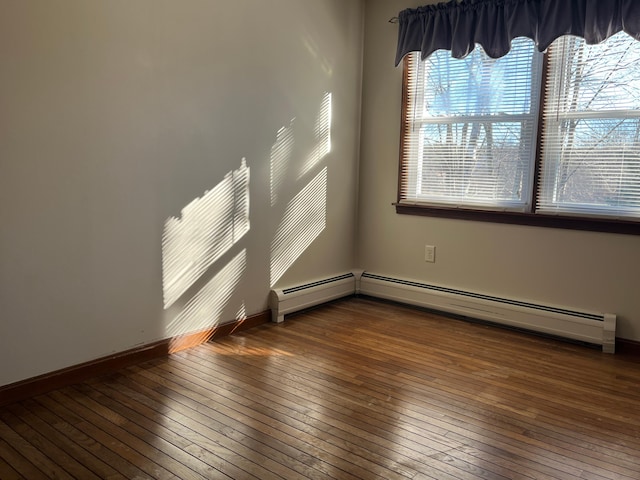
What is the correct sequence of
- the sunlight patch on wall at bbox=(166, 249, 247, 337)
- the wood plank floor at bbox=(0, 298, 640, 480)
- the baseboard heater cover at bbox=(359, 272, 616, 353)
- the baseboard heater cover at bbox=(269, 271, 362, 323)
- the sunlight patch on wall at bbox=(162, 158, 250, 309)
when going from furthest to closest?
the baseboard heater cover at bbox=(269, 271, 362, 323), the baseboard heater cover at bbox=(359, 272, 616, 353), the sunlight patch on wall at bbox=(166, 249, 247, 337), the sunlight patch on wall at bbox=(162, 158, 250, 309), the wood plank floor at bbox=(0, 298, 640, 480)

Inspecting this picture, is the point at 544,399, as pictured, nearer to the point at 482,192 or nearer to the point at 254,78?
the point at 482,192

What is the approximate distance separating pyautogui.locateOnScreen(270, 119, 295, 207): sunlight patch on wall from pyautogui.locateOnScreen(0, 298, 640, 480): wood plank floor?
101 centimetres

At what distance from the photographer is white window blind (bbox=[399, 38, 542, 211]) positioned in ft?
11.7

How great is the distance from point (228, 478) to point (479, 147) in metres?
2.80

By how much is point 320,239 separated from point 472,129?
1352mm

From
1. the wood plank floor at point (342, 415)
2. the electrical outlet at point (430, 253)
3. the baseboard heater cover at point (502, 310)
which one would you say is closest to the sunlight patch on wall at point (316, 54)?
the electrical outlet at point (430, 253)

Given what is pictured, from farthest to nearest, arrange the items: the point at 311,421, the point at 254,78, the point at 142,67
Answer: the point at 254,78
the point at 142,67
the point at 311,421

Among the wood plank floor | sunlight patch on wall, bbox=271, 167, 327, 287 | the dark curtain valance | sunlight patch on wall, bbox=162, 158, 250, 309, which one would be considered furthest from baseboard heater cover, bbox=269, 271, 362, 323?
the dark curtain valance

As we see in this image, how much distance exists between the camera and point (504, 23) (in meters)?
3.47

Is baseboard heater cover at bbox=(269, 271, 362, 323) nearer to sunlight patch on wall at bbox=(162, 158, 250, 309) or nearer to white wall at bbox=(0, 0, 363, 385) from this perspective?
white wall at bbox=(0, 0, 363, 385)

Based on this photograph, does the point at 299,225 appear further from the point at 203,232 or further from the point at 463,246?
the point at 463,246

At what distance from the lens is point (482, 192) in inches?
150

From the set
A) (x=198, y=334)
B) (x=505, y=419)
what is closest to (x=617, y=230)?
(x=505, y=419)

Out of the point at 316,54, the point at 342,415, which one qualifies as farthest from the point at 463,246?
the point at 342,415
